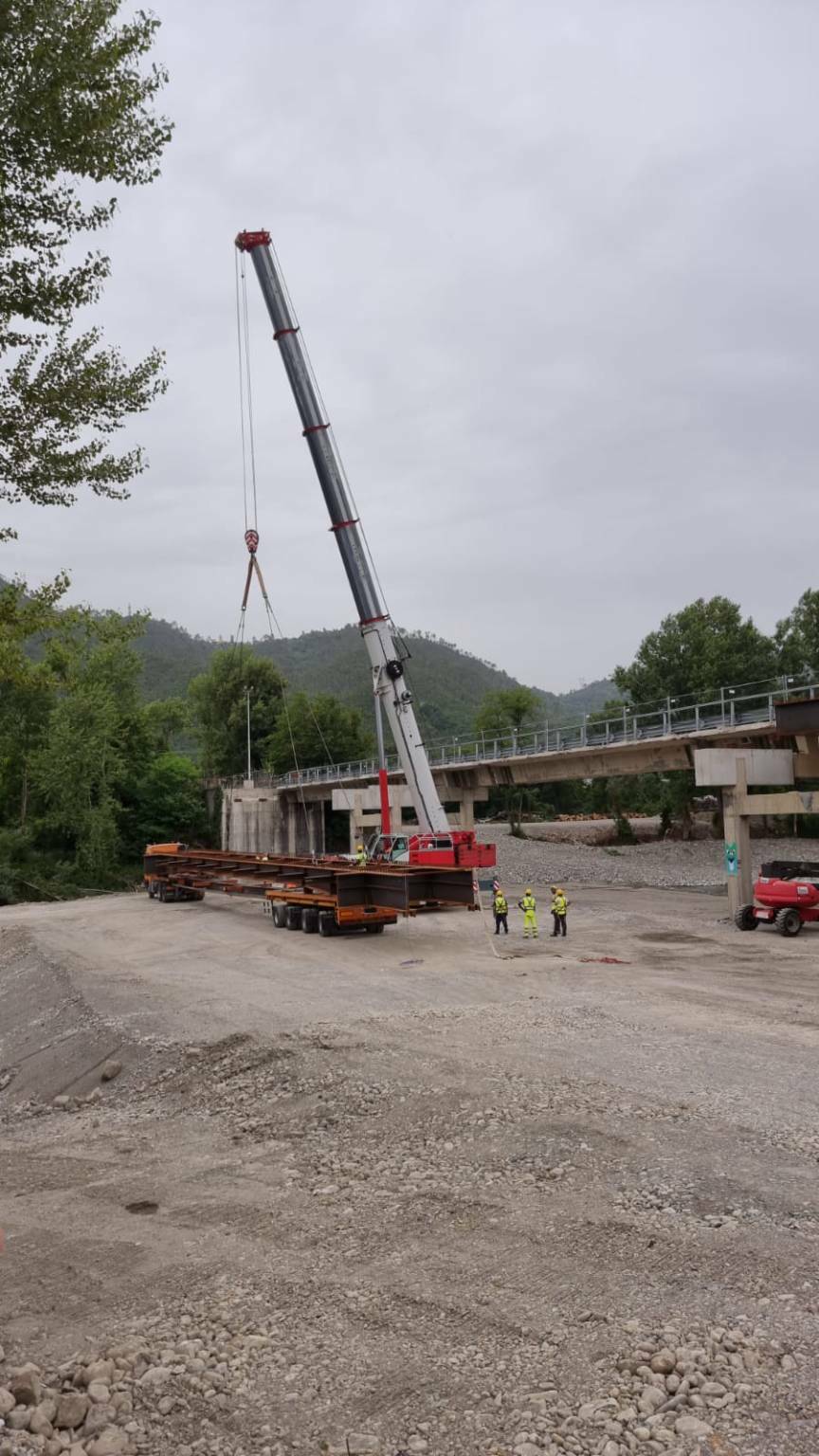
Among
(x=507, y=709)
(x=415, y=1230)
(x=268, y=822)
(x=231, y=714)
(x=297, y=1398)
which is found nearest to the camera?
(x=297, y=1398)

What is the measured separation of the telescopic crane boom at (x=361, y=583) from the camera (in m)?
24.7

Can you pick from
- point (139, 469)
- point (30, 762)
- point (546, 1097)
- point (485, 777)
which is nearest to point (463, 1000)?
point (546, 1097)

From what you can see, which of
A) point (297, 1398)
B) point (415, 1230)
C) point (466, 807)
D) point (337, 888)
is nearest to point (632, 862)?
point (466, 807)

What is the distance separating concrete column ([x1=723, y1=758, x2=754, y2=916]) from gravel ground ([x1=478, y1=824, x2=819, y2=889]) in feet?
42.1

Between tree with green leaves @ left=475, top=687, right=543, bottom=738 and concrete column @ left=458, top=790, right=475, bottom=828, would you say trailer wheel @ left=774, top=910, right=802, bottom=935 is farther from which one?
tree with green leaves @ left=475, top=687, right=543, bottom=738

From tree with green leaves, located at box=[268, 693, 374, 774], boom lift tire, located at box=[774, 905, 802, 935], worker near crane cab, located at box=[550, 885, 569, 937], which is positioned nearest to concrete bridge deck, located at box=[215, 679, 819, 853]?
boom lift tire, located at box=[774, 905, 802, 935]

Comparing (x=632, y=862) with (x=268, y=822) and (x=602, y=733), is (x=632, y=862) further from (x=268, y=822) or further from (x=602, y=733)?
(x=268, y=822)

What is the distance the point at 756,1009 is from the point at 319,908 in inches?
467

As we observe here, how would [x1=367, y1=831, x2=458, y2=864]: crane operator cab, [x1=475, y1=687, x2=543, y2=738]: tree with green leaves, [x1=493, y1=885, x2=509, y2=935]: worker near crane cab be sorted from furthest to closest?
[x1=475, y1=687, x2=543, y2=738]: tree with green leaves → [x1=493, y1=885, x2=509, y2=935]: worker near crane cab → [x1=367, y1=831, x2=458, y2=864]: crane operator cab

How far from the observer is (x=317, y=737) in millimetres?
74750

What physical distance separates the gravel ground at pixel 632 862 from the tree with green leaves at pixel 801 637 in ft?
42.5

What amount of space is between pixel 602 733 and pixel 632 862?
9926mm

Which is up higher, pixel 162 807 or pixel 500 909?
pixel 162 807

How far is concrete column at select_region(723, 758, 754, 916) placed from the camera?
86.0 ft
